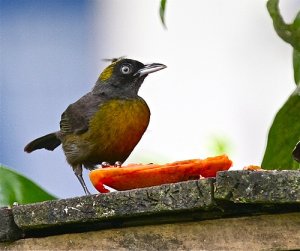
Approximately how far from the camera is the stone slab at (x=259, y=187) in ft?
5.71

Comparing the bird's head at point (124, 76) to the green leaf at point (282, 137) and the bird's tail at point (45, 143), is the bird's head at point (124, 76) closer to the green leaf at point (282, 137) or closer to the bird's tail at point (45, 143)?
the bird's tail at point (45, 143)

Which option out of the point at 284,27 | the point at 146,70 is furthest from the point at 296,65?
the point at 146,70

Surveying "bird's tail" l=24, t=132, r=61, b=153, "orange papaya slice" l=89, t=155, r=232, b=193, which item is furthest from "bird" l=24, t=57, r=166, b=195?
"orange papaya slice" l=89, t=155, r=232, b=193

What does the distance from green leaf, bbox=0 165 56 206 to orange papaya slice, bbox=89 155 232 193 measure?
771mm

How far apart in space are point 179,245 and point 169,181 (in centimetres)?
22

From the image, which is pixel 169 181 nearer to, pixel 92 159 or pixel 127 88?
pixel 92 159

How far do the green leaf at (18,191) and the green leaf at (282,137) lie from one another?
66 centimetres

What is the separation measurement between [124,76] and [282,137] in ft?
2.91

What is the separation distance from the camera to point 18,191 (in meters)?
2.94

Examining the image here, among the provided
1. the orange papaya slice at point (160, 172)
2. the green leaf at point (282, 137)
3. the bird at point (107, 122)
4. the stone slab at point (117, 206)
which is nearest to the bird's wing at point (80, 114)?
the bird at point (107, 122)

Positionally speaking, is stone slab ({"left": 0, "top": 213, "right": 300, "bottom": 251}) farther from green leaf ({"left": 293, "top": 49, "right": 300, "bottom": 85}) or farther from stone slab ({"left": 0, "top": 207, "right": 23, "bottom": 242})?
green leaf ({"left": 293, "top": 49, "right": 300, "bottom": 85})

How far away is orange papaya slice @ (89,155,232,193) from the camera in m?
2.11

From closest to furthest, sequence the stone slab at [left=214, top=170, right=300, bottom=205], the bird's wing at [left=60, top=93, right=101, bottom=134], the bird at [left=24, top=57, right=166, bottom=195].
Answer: the stone slab at [left=214, top=170, right=300, bottom=205], the bird at [left=24, top=57, right=166, bottom=195], the bird's wing at [left=60, top=93, right=101, bottom=134]

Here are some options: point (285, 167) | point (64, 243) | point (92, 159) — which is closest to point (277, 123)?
point (285, 167)
